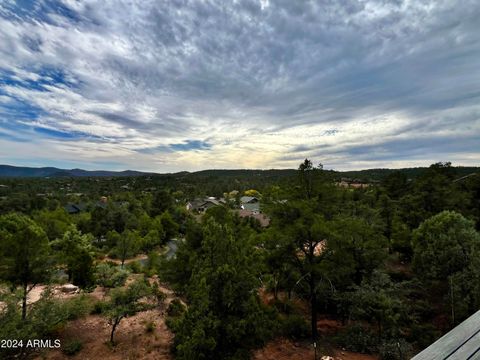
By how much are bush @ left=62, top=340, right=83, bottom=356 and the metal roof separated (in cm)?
1461

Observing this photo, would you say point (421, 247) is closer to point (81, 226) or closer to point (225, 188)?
point (81, 226)

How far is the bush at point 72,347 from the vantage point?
11.7 metres

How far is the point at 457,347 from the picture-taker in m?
2.19

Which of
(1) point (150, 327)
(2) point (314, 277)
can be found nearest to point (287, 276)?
(2) point (314, 277)

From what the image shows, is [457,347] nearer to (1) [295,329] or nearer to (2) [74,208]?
(1) [295,329]

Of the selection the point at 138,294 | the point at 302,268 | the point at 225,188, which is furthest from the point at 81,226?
the point at 225,188

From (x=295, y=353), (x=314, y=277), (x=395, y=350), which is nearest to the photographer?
(x=395, y=350)

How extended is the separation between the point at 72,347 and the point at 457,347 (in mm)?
14857

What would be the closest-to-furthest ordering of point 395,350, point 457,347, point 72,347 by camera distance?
point 457,347, point 395,350, point 72,347

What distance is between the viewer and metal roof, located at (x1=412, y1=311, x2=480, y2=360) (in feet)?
6.84

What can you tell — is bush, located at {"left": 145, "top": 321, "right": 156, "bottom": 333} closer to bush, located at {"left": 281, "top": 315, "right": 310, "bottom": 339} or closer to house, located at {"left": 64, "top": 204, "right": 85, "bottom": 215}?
bush, located at {"left": 281, "top": 315, "right": 310, "bottom": 339}

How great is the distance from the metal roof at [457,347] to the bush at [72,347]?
14612mm

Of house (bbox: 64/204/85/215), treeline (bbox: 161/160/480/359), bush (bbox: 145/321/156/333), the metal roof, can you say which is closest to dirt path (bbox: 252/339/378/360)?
treeline (bbox: 161/160/480/359)

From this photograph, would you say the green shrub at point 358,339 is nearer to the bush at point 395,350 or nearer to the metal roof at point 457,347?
the bush at point 395,350
